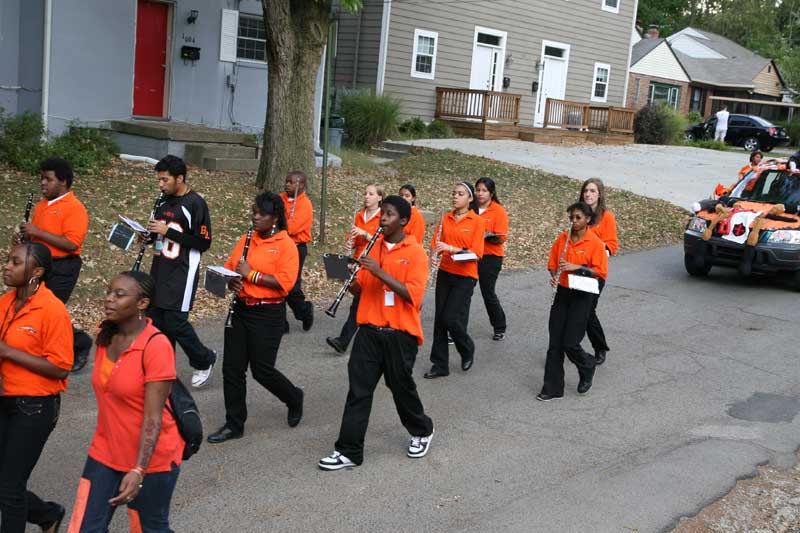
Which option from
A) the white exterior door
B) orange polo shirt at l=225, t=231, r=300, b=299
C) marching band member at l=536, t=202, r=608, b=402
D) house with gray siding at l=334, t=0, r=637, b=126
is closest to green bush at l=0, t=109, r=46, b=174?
orange polo shirt at l=225, t=231, r=300, b=299

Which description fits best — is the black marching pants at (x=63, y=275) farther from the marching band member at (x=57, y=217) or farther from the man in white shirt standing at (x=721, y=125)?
the man in white shirt standing at (x=721, y=125)

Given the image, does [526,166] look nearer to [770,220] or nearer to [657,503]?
[770,220]

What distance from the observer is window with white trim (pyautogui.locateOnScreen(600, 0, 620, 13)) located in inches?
1306

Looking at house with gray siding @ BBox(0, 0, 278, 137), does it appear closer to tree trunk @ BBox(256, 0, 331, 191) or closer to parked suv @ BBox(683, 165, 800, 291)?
tree trunk @ BBox(256, 0, 331, 191)

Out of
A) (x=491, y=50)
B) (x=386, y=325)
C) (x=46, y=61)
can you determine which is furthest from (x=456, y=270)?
(x=491, y=50)

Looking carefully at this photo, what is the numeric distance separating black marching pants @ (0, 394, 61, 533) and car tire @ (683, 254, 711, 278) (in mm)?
11423

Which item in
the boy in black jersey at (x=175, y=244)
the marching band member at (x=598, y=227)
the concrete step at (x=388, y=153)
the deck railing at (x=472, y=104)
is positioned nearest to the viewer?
the boy in black jersey at (x=175, y=244)

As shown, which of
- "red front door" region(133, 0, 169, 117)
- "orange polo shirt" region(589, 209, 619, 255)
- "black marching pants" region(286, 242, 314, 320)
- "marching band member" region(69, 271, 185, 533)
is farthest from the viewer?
"red front door" region(133, 0, 169, 117)

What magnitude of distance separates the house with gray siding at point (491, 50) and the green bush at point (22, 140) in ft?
38.9

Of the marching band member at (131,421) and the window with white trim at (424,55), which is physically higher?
the window with white trim at (424,55)

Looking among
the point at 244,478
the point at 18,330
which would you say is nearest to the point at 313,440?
the point at 244,478

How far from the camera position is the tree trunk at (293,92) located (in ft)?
47.9

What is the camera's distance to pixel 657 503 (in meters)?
5.96

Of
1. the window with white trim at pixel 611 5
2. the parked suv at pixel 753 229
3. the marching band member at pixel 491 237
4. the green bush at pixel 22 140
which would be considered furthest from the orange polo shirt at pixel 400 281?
the window with white trim at pixel 611 5
